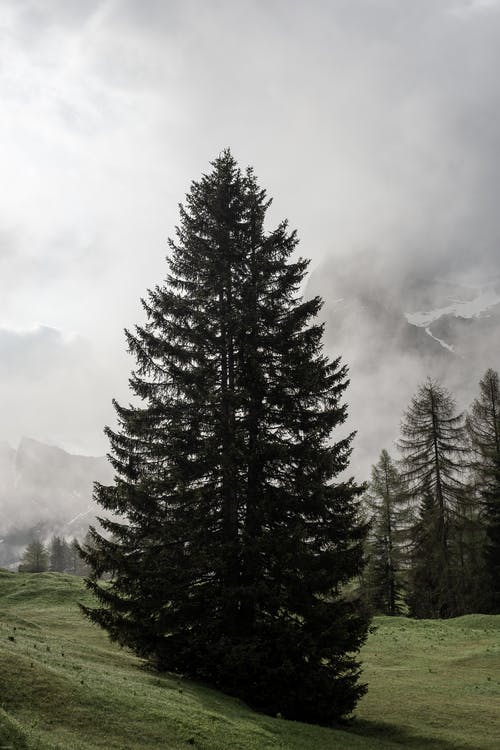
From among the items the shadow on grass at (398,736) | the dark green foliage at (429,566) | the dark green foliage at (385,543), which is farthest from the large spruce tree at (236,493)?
the dark green foliage at (385,543)

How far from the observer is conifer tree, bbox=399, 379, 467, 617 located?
137ft

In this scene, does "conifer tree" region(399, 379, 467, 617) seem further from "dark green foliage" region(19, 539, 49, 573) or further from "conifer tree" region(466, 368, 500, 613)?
"dark green foliage" region(19, 539, 49, 573)

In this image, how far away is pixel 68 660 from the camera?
14805 millimetres

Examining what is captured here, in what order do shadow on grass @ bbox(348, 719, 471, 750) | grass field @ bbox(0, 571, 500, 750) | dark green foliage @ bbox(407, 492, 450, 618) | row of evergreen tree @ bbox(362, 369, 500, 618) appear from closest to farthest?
grass field @ bbox(0, 571, 500, 750) → shadow on grass @ bbox(348, 719, 471, 750) → row of evergreen tree @ bbox(362, 369, 500, 618) → dark green foliage @ bbox(407, 492, 450, 618)

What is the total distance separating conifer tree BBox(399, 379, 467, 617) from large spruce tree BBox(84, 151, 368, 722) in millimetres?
27053

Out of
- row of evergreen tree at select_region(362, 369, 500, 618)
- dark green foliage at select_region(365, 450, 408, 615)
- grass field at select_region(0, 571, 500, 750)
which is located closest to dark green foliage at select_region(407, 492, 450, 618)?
row of evergreen tree at select_region(362, 369, 500, 618)

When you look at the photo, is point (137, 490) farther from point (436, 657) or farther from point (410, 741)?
point (436, 657)

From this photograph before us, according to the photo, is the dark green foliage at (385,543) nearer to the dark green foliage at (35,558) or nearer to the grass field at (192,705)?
the grass field at (192,705)

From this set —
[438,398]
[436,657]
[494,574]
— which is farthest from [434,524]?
[436,657]

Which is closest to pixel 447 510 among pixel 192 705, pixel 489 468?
pixel 489 468

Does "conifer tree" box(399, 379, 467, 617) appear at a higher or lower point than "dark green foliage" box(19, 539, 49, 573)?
higher

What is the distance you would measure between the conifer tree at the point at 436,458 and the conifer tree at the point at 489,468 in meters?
1.67

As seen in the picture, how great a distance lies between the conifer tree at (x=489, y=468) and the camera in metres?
39.9

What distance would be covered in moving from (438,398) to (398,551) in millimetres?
13743
